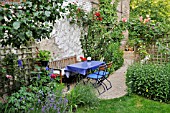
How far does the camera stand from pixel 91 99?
15.1 feet

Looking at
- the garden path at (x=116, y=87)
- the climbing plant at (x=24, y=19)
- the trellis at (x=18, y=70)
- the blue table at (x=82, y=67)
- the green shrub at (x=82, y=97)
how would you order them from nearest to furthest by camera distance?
the climbing plant at (x=24, y=19) < the trellis at (x=18, y=70) < the green shrub at (x=82, y=97) < the garden path at (x=116, y=87) < the blue table at (x=82, y=67)

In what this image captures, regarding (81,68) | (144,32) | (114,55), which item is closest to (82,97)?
(81,68)

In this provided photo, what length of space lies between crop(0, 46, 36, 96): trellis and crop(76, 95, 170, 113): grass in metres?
1.26

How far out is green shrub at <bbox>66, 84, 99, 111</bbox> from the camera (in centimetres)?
443

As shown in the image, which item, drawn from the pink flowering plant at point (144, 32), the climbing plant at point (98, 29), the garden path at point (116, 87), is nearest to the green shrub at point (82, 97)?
the garden path at point (116, 87)

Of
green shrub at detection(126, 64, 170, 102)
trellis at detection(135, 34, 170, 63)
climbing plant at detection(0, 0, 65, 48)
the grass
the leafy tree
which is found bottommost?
the grass

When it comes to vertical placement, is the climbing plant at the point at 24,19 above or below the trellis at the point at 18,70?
above

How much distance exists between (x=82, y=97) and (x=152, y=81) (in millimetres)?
1647

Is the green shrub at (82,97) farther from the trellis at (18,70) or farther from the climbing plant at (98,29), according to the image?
the climbing plant at (98,29)

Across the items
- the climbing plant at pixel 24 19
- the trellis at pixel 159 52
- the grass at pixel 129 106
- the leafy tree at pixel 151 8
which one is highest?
the leafy tree at pixel 151 8

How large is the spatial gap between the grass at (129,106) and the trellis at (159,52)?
4.01 ft

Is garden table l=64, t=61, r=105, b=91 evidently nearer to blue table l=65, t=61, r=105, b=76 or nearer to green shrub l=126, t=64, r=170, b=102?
blue table l=65, t=61, r=105, b=76

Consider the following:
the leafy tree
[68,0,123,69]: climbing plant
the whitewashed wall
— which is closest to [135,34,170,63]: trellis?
the whitewashed wall

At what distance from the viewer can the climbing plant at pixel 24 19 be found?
229cm
